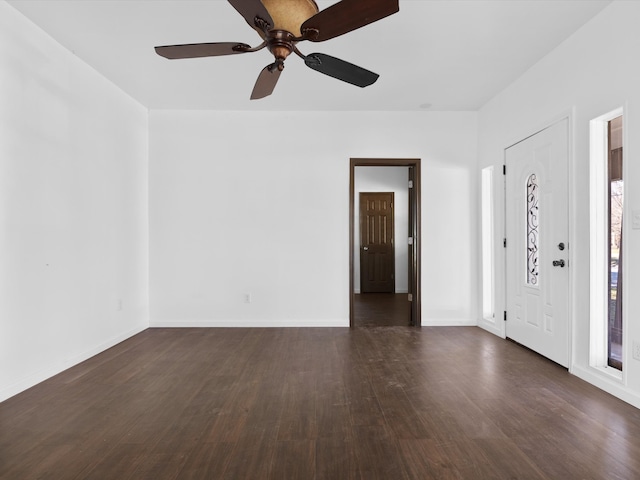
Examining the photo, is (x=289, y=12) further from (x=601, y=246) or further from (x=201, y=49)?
(x=601, y=246)

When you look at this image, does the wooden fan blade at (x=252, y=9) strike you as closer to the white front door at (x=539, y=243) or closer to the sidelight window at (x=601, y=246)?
the sidelight window at (x=601, y=246)

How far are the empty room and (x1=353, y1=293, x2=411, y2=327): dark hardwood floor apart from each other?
10 centimetres

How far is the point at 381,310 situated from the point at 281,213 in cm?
231

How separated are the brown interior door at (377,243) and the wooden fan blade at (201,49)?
223 inches

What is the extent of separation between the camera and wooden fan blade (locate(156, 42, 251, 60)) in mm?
2018

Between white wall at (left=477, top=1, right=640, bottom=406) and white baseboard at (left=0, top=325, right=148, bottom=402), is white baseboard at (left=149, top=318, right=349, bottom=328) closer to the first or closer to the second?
white baseboard at (left=0, top=325, right=148, bottom=402)

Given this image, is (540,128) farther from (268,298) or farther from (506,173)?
(268,298)

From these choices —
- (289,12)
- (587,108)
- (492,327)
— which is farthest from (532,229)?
(289,12)

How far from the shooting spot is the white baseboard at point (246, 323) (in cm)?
470

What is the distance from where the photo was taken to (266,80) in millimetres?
2480

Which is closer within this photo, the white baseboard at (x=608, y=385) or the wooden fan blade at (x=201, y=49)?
the wooden fan blade at (x=201, y=49)

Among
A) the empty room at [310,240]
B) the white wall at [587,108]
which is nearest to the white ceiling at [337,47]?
the empty room at [310,240]

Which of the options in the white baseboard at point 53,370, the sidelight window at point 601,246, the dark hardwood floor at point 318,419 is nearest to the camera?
the dark hardwood floor at point 318,419

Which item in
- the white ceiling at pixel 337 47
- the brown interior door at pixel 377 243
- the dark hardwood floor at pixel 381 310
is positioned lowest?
the dark hardwood floor at pixel 381 310
